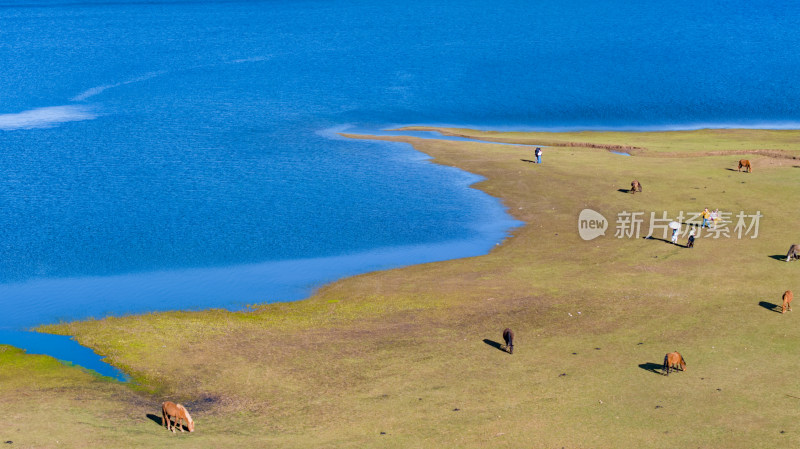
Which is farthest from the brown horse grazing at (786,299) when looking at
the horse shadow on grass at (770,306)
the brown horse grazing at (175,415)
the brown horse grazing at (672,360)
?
the brown horse grazing at (175,415)

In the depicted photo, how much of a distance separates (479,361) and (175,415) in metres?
15.4

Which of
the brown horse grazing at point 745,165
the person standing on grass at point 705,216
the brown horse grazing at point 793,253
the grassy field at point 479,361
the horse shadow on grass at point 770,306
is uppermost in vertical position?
the brown horse grazing at point 745,165

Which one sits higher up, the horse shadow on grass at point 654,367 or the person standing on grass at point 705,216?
the person standing on grass at point 705,216

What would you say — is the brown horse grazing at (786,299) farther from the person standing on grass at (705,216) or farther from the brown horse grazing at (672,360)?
the person standing on grass at (705,216)

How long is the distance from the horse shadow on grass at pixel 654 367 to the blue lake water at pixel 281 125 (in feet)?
76.4

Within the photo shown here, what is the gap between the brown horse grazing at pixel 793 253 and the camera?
176 ft

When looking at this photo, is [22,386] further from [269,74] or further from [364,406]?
[269,74]

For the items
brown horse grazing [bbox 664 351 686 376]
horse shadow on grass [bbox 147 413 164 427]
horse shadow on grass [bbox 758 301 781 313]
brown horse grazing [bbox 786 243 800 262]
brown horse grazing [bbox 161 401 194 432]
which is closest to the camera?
brown horse grazing [bbox 161 401 194 432]

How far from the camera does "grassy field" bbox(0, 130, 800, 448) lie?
107ft

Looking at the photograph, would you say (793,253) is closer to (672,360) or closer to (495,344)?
(672,360)

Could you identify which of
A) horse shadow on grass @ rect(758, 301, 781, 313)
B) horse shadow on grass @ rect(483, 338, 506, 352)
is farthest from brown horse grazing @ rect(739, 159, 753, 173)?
horse shadow on grass @ rect(483, 338, 506, 352)

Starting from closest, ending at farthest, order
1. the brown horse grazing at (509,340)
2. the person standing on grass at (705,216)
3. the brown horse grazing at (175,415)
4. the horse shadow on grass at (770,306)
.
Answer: the brown horse grazing at (175,415)
the brown horse grazing at (509,340)
the horse shadow on grass at (770,306)
the person standing on grass at (705,216)

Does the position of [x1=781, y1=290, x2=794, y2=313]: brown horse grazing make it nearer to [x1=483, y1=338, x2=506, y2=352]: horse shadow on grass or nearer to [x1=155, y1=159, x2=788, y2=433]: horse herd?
[x1=155, y1=159, x2=788, y2=433]: horse herd

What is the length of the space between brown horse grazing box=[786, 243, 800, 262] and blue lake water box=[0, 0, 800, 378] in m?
21.2
